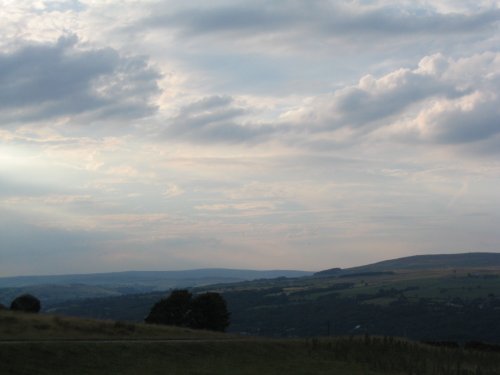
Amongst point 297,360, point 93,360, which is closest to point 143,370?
point 93,360

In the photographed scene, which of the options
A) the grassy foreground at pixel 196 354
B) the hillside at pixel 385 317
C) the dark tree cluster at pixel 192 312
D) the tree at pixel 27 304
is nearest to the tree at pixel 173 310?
the dark tree cluster at pixel 192 312

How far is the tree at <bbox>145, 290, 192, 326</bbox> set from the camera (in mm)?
76188

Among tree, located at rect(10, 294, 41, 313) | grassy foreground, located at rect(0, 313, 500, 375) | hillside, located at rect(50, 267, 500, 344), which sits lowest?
hillside, located at rect(50, 267, 500, 344)

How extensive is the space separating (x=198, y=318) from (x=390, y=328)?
8391cm

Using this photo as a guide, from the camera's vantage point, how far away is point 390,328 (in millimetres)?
151125

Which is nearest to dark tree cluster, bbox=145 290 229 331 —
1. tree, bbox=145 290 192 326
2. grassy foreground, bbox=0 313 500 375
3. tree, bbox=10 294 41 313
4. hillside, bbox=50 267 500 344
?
tree, bbox=145 290 192 326

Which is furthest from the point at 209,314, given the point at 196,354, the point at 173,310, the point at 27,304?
the point at 196,354

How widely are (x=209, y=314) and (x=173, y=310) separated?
396 centimetres

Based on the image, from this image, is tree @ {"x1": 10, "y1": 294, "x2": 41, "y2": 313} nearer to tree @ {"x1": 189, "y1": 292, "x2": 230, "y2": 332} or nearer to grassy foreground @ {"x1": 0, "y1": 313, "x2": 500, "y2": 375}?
tree @ {"x1": 189, "y1": 292, "x2": 230, "y2": 332}

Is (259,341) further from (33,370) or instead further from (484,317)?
(484,317)

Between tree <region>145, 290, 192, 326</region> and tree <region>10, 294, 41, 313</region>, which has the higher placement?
tree <region>10, 294, 41, 313</region>

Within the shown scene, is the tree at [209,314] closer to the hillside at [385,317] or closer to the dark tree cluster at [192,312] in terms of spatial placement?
the dark tree cluster at [192,312]

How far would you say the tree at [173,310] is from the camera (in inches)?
3000

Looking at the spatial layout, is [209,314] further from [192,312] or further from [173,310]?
[173,310]
